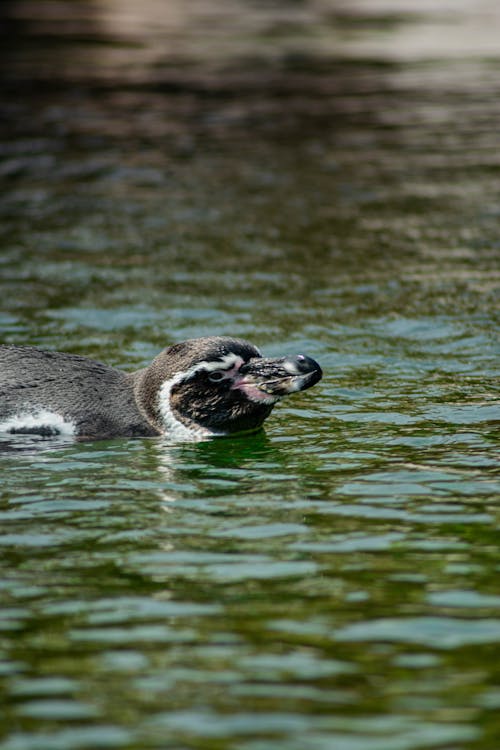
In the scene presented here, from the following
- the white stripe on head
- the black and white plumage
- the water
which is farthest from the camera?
the white stripe on head

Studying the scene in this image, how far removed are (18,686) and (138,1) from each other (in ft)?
141

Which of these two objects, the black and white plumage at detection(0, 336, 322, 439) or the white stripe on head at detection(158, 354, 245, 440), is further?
the white stripe on head at detection(158, 354, 245, 440)

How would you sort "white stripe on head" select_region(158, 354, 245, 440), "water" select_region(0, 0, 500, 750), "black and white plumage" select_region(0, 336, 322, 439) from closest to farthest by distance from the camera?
"water" select_region(0, 0, 500, 750) < "black and white plumage" select_region(0, 336, 322, 439) < "white stripe on head" select_region(158, 354, 245, 440)

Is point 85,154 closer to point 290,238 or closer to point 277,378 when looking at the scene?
point 290,238

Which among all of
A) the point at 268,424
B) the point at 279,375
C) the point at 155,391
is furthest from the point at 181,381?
the point at 268,424

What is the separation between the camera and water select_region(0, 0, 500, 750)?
673 cm

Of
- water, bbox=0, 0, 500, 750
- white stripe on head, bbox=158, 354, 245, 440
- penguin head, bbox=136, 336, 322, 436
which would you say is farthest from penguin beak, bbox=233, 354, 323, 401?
water, bbox=0, 0, 500, 750

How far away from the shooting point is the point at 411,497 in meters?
9.82

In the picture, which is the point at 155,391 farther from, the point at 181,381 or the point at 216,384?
the point at 216,384

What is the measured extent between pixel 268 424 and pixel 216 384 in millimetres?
959

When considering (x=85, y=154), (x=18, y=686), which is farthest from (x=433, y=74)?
(x=18, y=686)

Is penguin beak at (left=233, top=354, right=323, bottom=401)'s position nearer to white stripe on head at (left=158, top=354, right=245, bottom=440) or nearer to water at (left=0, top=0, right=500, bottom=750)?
white stripe on head at (left=158, top=354, right=245, bottom=440)

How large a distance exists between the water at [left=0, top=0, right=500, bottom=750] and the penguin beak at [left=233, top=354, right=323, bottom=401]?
52 cm

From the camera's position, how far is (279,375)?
36.9 feet
